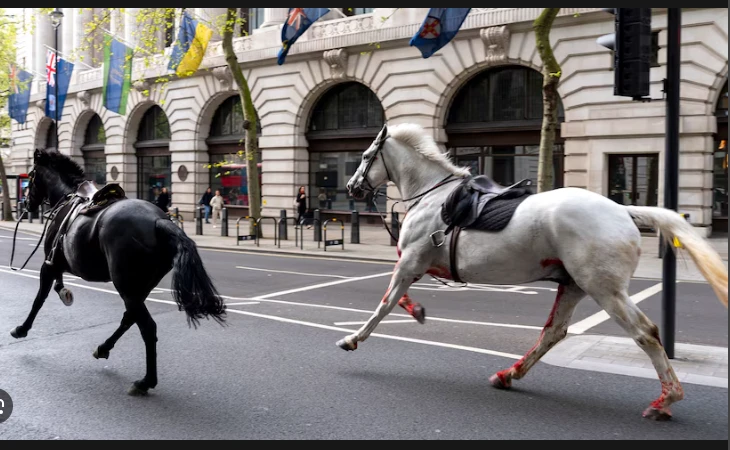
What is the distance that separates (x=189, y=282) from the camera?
5.34m

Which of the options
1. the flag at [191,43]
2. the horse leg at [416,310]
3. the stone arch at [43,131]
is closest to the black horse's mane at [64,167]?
the horse leg at [416,310]

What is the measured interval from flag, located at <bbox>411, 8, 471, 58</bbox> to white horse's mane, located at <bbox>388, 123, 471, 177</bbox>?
15.3 metres

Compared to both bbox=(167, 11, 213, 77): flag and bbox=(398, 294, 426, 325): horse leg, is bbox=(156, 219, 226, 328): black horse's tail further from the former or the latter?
bbox=(167, 11, 213, 77): flag

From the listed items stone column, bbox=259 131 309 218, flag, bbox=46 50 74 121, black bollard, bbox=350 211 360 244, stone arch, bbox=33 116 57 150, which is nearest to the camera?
black bollard, bbox=350 211 360 244

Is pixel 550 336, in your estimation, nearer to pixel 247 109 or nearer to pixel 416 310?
pixel 416 310

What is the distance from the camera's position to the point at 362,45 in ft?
88.1

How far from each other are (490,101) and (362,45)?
593 centimetres

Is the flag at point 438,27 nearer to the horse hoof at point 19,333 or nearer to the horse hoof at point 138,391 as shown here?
the horse hoof at point 19,333

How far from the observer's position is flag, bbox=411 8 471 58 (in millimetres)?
21094

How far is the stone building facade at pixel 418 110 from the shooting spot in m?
20.8

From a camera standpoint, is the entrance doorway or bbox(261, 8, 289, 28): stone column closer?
the entrance doorway

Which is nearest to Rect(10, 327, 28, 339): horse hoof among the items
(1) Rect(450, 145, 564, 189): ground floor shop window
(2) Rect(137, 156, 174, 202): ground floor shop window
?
(1) Rect(450, 145, 564, 189): ground floor shop window
